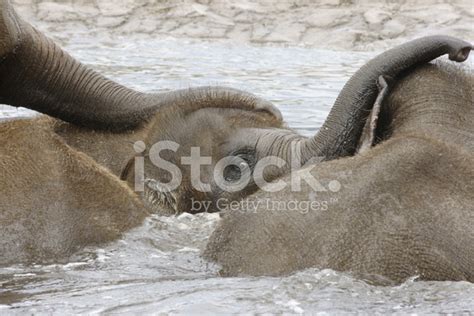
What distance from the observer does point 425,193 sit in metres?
5.25

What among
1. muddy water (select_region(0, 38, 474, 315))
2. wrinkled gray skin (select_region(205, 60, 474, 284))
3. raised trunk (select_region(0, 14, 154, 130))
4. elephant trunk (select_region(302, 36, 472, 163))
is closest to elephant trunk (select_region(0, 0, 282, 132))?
raised trunk (select_region(0, 14, 154, 130))

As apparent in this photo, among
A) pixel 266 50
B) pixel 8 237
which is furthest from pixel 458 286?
pixel 266 50

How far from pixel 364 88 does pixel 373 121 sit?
1.17 feet

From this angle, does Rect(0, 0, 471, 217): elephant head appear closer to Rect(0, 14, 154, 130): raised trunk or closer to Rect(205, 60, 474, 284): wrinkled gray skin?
Rect(0, 14, 154, 130): raised trunk

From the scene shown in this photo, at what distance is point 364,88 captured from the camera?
6285 millimetres

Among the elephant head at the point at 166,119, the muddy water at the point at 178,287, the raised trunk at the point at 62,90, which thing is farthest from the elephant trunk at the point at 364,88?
the raised trunk at the point at 62,90

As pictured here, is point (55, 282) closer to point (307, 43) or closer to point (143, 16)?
point (307, 43)

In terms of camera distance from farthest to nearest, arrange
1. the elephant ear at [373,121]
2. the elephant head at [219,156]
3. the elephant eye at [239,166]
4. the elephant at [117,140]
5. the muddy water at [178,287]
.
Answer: the elephant eye at [239,166] → the elephant head at [219,156] → the elephant at [117,140] → the elephant ear at [373,121] → the muddy water at [178,287]

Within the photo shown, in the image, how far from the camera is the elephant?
20.4ft

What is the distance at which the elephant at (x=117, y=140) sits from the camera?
6215 millimetres

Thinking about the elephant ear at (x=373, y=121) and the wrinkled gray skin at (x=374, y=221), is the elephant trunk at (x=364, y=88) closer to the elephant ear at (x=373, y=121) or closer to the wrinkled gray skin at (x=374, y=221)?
the elephant ear at (x=373, y=121)

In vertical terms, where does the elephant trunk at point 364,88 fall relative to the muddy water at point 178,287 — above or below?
above

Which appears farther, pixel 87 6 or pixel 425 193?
pixel 87 6

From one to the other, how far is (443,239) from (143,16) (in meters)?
12.8
